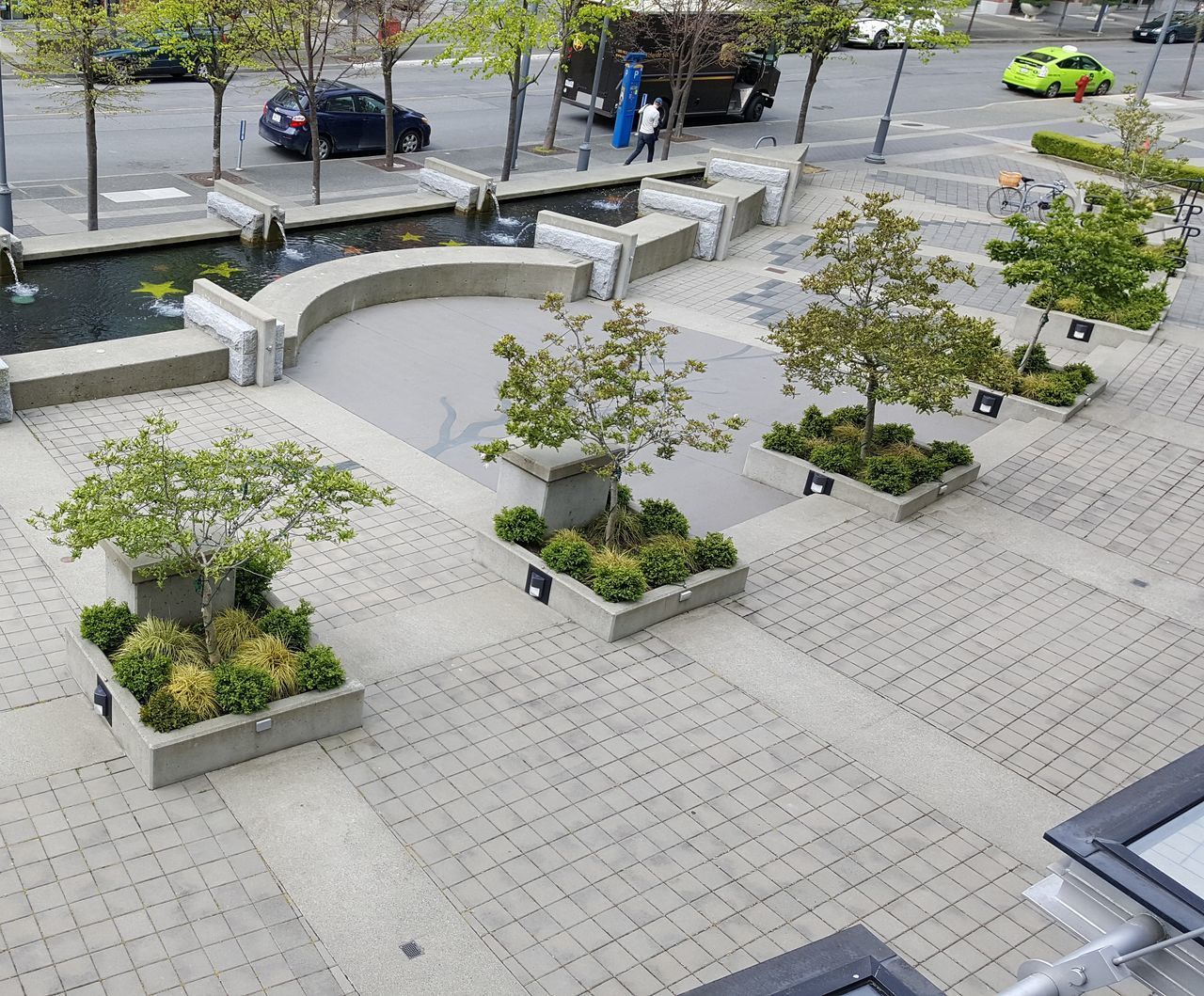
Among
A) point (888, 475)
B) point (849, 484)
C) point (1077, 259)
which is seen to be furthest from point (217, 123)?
point (1077, 259)

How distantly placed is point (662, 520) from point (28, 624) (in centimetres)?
581

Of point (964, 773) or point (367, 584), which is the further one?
point (367, 584)

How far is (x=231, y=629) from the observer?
9648mm

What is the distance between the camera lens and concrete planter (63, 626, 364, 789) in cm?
872

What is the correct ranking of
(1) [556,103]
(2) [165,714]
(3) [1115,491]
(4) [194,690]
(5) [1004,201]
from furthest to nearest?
1. (1) [556,103]
2. (5) [1004,201]
3. (3) [1115,491]
4. (4) [194,690]
5. (2) [165,714]

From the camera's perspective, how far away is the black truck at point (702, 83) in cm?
3303

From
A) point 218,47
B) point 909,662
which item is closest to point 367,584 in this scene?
point 909,662

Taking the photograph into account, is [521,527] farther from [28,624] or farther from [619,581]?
[28,624]

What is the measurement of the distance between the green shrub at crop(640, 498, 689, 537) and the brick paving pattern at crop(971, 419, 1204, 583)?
4674 mm

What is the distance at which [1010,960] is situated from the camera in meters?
8.20

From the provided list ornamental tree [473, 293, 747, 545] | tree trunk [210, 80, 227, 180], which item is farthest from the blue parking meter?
ornamental tree [473, 293, 747, 545]

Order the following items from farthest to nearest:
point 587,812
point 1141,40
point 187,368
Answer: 1. point 1141,40
2. point 187,368
3. point 587,812

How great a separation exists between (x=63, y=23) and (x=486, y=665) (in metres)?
14.0

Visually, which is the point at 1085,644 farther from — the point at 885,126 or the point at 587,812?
the point at 885,126
